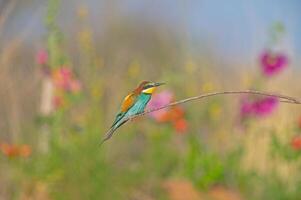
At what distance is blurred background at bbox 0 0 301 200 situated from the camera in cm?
489

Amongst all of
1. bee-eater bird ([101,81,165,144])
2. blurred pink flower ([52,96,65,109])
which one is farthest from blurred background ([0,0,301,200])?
bee-eater bird ([101,81,165,144])

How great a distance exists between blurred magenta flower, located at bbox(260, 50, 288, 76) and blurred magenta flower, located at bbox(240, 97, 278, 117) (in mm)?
149

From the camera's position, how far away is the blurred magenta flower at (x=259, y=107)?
16.4 ft

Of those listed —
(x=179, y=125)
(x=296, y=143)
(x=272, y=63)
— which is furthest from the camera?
(x=179, y=125)

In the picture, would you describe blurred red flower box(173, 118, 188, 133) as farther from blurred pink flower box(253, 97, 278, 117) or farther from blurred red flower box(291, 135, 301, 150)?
blurred red flower box(291, 135, 301, 150)

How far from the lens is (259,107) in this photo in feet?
16.6

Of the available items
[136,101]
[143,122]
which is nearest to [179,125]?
[143,122]

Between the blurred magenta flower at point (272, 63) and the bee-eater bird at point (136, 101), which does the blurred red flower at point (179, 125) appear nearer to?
the blurred magenta flower at point (272, 63)

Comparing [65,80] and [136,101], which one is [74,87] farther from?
[136,101]

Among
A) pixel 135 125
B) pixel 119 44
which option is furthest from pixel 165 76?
pixel 119 44

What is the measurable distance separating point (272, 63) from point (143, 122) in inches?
48.8

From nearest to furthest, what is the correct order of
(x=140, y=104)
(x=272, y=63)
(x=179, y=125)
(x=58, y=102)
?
1. (x=140, y=104)
2. (x=272, y=63)
3. (x=58, y=102)
4. (x=179, y=125)

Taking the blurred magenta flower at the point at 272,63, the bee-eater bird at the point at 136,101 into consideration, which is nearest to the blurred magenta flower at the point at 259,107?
the blurred magenta flower at the point at 272,63

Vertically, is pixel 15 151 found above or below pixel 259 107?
above
